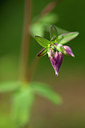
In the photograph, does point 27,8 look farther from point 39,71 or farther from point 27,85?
point 39,71

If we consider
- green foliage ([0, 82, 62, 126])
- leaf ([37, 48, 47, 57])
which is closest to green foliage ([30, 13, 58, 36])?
green foliage ([0, 82, 62, 126])

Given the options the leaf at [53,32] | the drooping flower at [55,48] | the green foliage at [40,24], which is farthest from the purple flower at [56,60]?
the green foliage at [40,24]

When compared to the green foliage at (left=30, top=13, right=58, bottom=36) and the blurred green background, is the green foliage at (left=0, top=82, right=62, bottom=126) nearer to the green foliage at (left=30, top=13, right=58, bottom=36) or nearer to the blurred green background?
the green foliage at (left=30, top=13, right=58, bottom=36)

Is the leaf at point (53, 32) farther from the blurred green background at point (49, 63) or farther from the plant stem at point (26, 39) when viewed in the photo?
the blurred green background at point (49, 63)

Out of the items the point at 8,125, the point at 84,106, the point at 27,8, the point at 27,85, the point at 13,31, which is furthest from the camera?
the point at 13,31

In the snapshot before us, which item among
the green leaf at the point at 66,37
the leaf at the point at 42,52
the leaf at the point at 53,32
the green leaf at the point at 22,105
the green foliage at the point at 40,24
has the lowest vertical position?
the green leaf at the point at 22,105

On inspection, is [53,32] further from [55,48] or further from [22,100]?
[22,100]

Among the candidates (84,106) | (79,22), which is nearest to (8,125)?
(84,106)
